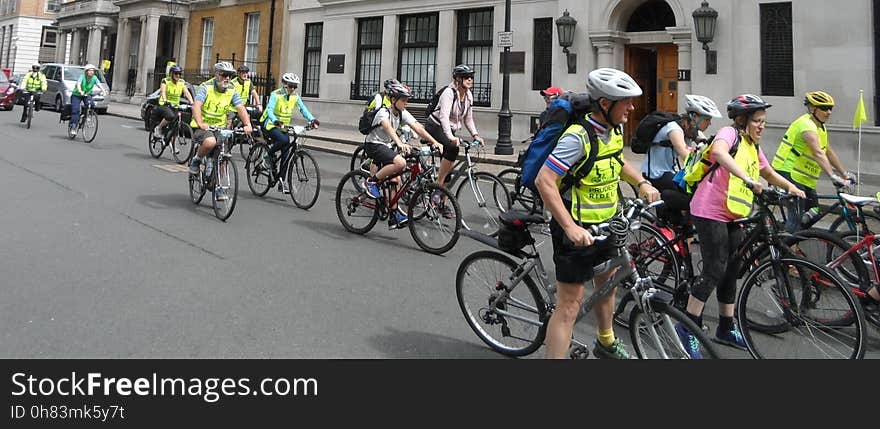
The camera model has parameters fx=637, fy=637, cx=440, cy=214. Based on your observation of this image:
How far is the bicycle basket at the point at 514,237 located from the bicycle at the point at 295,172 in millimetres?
5745

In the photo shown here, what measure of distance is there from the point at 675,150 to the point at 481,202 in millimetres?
3026

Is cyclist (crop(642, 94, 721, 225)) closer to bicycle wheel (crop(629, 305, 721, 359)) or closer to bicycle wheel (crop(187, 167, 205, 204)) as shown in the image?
bicycle wheel (crop(629, 305, 721, 359))

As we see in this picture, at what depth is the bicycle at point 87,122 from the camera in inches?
642

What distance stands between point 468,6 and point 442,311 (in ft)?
59.7

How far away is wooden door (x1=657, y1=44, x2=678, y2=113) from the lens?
694 inches

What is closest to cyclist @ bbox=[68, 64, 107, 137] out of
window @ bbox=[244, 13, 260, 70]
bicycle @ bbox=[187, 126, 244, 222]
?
bicycle @ bbox=[187, 126, 244, 222]

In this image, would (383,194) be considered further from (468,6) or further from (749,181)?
(468,6)

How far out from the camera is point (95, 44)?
44250mm

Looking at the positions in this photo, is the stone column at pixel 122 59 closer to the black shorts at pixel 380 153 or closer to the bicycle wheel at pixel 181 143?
the bicycle wheel at pixel 181 143

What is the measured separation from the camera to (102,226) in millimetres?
7691

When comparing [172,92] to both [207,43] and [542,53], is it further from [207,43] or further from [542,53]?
[207,43]

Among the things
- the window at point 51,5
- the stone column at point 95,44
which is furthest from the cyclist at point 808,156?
the window at point 51,5

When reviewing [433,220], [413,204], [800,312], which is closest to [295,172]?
[413,204]
